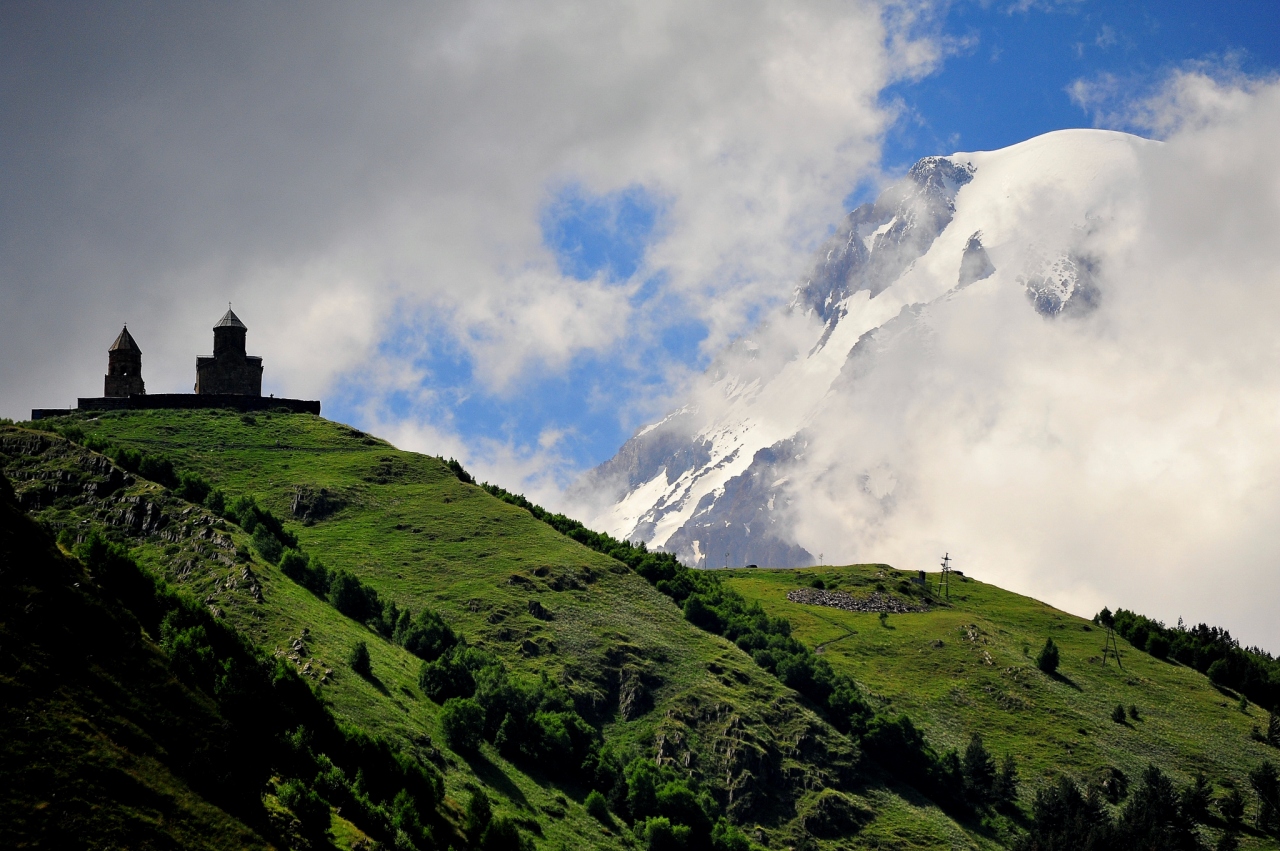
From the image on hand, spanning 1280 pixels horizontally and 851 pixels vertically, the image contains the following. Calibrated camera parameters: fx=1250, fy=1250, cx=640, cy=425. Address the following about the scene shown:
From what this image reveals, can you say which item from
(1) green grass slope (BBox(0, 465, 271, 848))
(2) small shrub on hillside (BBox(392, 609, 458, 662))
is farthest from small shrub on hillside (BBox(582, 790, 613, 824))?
(1) green grass slope (BBox(0, 465, 271, 848))

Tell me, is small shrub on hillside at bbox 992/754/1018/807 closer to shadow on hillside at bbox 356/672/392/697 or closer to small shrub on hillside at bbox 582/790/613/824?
small shrub on hillside at bbox 582/790/613/824

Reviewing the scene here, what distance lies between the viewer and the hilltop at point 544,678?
12506cm

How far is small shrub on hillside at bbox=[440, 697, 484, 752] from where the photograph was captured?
12600 centimetres

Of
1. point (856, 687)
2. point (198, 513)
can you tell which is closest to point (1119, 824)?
point (856, 687)

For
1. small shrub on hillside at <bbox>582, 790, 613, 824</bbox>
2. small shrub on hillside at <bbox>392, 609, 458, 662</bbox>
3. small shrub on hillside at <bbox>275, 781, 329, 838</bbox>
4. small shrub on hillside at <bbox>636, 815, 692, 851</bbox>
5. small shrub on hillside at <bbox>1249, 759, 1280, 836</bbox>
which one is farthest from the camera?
small shrub on hillside at <bbox>1249, 759, 1280, 836</bbox>

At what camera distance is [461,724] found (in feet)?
415

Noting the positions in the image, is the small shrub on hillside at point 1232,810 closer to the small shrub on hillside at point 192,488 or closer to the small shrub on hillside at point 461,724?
the small shrub on hillside at point 461,724

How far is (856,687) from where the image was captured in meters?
192

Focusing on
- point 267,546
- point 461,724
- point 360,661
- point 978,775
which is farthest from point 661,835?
point 978,775

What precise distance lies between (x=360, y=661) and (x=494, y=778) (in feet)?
58.7

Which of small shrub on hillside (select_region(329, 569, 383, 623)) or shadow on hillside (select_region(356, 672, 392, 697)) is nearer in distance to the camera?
shadow on hillside (select_region(356, 672, 392, 697))

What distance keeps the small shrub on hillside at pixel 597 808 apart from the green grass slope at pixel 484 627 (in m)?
1.44

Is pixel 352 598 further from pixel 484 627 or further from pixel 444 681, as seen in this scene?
pixel 484 627

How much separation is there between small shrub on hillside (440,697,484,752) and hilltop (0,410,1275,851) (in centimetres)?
47
